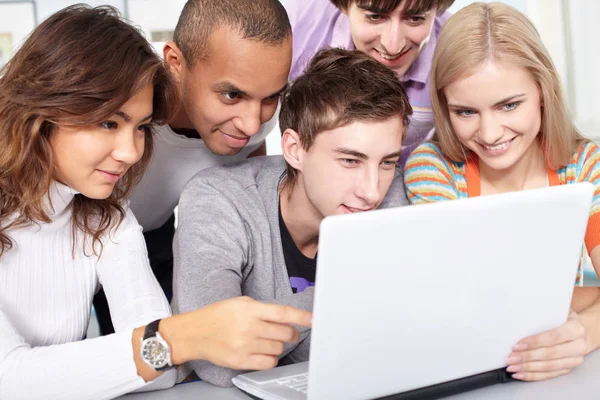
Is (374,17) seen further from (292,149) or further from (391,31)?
(292,149)

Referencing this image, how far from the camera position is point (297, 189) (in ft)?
5.46

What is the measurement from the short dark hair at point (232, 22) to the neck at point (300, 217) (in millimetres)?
366

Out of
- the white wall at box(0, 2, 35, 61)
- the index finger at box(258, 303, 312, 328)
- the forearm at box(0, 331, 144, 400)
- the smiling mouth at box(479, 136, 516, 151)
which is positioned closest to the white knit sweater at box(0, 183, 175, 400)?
the forearm at box(0, 331, 144, 400)

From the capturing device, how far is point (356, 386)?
0.97 meters

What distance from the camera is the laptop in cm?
88

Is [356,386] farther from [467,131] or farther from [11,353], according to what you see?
[467,131]

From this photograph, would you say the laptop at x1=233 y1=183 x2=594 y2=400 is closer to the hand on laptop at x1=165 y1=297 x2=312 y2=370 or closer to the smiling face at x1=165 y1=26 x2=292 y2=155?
the hand on laptop at x1=165 y1=297 x2=312 y2=370

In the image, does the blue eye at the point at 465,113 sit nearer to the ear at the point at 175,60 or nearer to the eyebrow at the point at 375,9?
the eyebrow at the point at 375,9

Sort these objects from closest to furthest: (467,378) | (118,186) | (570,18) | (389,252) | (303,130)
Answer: (389,252) < (467,378) < (118,186) < (303,130) < (570,18)

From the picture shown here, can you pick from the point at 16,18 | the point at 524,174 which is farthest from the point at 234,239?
the point at 16,18

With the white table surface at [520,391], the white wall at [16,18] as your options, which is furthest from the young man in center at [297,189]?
the white wall at [16,18]

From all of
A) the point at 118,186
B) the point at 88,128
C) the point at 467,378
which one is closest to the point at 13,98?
the point at 88,128

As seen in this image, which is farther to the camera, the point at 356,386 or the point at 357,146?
the point at 357,146

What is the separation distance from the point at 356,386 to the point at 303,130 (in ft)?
2.49
